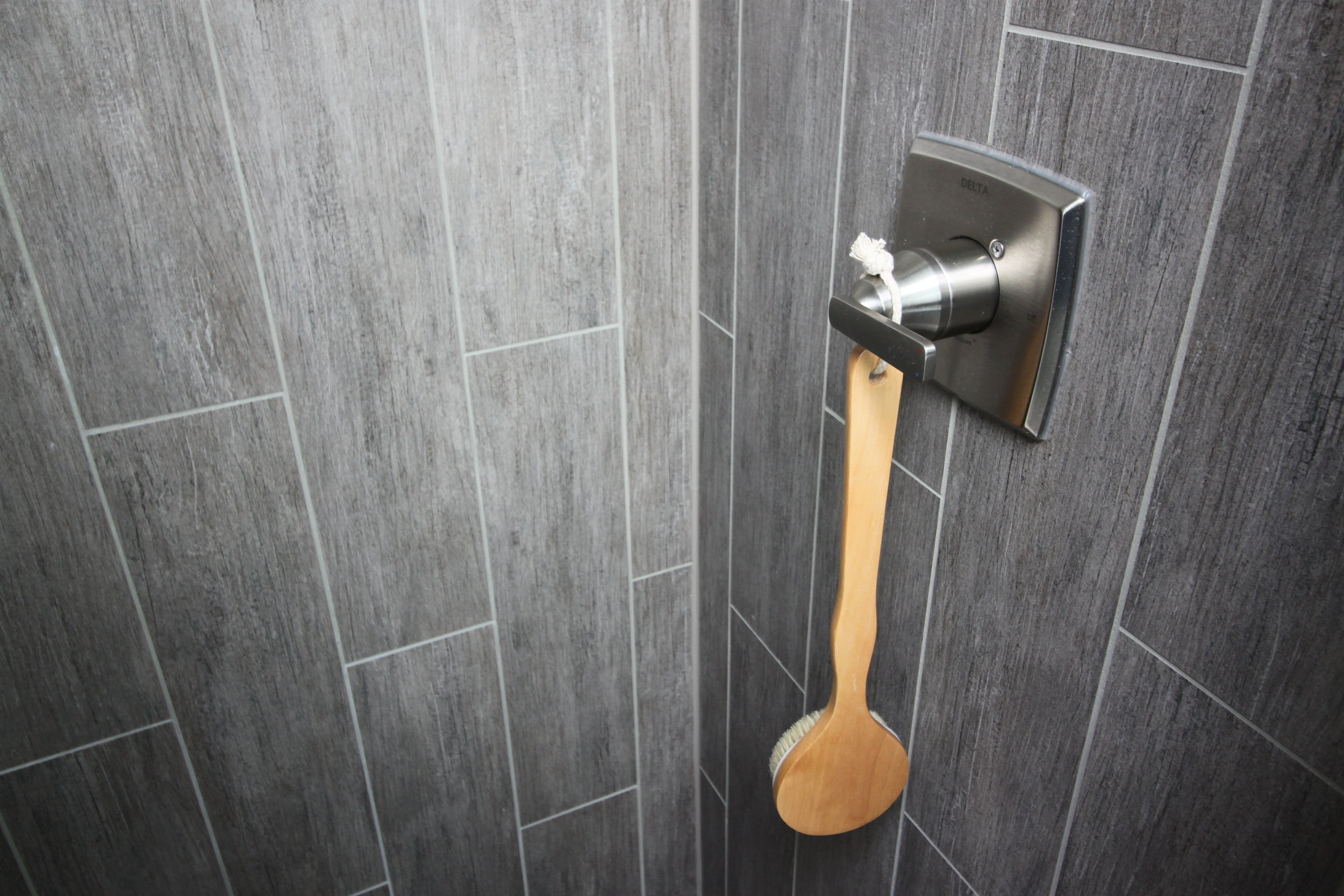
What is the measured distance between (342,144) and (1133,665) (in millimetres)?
688

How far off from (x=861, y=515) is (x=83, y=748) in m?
0.75

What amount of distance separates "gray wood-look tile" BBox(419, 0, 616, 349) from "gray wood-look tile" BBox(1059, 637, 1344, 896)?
591 mm

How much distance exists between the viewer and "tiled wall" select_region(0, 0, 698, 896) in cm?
75

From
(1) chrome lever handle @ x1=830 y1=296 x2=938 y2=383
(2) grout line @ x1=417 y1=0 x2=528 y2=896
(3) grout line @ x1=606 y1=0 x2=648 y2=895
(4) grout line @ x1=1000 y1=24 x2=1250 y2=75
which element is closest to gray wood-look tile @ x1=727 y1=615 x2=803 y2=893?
(3) grout line @ x1=606 y1=0 x2=648 y2=895

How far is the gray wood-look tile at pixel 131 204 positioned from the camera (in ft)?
2.27

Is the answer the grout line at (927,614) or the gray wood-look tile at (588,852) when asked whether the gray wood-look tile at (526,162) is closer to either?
the grout line at (927,614)

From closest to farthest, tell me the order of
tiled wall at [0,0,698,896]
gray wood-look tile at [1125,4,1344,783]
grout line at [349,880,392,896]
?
gray wood-look tile at [1125,4,1344,783]
tiled wall at [0,0,698,896]
grout line at [349,880,392,896]

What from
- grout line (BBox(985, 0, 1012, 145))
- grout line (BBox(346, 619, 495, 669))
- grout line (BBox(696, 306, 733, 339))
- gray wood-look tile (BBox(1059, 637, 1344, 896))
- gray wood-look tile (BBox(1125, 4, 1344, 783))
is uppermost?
grout line (BBox(985, 0, 1012, 145))

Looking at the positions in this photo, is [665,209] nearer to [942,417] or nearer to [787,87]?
[787,87]

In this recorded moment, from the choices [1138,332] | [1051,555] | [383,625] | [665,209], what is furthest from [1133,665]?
[383,625]

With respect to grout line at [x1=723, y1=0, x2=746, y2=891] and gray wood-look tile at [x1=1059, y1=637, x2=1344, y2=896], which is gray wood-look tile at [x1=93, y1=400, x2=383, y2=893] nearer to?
grout line at [x1=723, y1=0, x2=746, y2=891]

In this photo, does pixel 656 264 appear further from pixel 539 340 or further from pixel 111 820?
pixel 111 820

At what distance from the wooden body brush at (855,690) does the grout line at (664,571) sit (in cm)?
39

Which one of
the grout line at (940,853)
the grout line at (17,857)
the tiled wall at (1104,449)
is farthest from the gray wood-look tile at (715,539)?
the grout line at (17,857)
